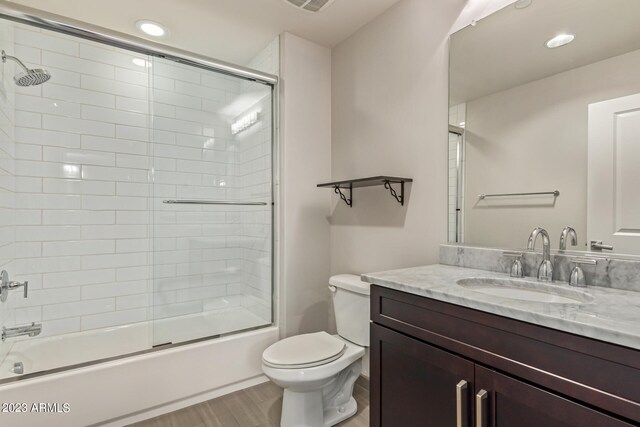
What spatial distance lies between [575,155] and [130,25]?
2625mm

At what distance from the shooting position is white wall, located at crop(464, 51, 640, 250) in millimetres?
1221

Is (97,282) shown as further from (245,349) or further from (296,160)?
(296,160)

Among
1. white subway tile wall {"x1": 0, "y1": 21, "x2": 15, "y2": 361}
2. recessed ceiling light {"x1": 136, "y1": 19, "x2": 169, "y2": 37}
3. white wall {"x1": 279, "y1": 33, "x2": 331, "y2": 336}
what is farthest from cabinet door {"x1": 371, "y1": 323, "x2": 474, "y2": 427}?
recessed ceiling light {"x1": 136, "y1": 19, "x2": 169, "y2": 37}

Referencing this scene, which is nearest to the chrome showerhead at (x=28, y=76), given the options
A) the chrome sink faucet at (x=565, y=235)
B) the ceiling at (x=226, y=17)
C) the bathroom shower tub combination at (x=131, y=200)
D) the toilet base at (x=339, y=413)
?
the bathroom shower tub combination at (x=131, y=200)

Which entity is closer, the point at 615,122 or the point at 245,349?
the point at 615,122

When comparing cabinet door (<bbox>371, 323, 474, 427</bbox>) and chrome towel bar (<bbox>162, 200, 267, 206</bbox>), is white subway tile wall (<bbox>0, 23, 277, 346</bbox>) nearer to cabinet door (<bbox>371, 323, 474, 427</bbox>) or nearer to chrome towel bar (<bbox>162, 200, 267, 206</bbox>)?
chrome towel bar (<bbox>162, 200, 267, 206</bbox>)

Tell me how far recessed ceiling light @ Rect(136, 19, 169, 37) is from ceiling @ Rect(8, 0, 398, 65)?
0.04m

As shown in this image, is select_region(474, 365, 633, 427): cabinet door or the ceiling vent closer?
select_region(474, 365, 633, 427): cabinet door

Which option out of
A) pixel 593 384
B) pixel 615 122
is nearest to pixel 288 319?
pixel 593 384

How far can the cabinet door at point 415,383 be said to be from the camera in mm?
966

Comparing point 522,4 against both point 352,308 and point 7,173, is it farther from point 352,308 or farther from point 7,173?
point 7,173

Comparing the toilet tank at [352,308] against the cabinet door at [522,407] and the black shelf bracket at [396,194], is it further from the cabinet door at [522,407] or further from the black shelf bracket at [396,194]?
the cabinet door at [522,407]

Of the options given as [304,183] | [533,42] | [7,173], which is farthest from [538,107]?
[7,173]

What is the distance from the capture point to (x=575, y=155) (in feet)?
4.07
